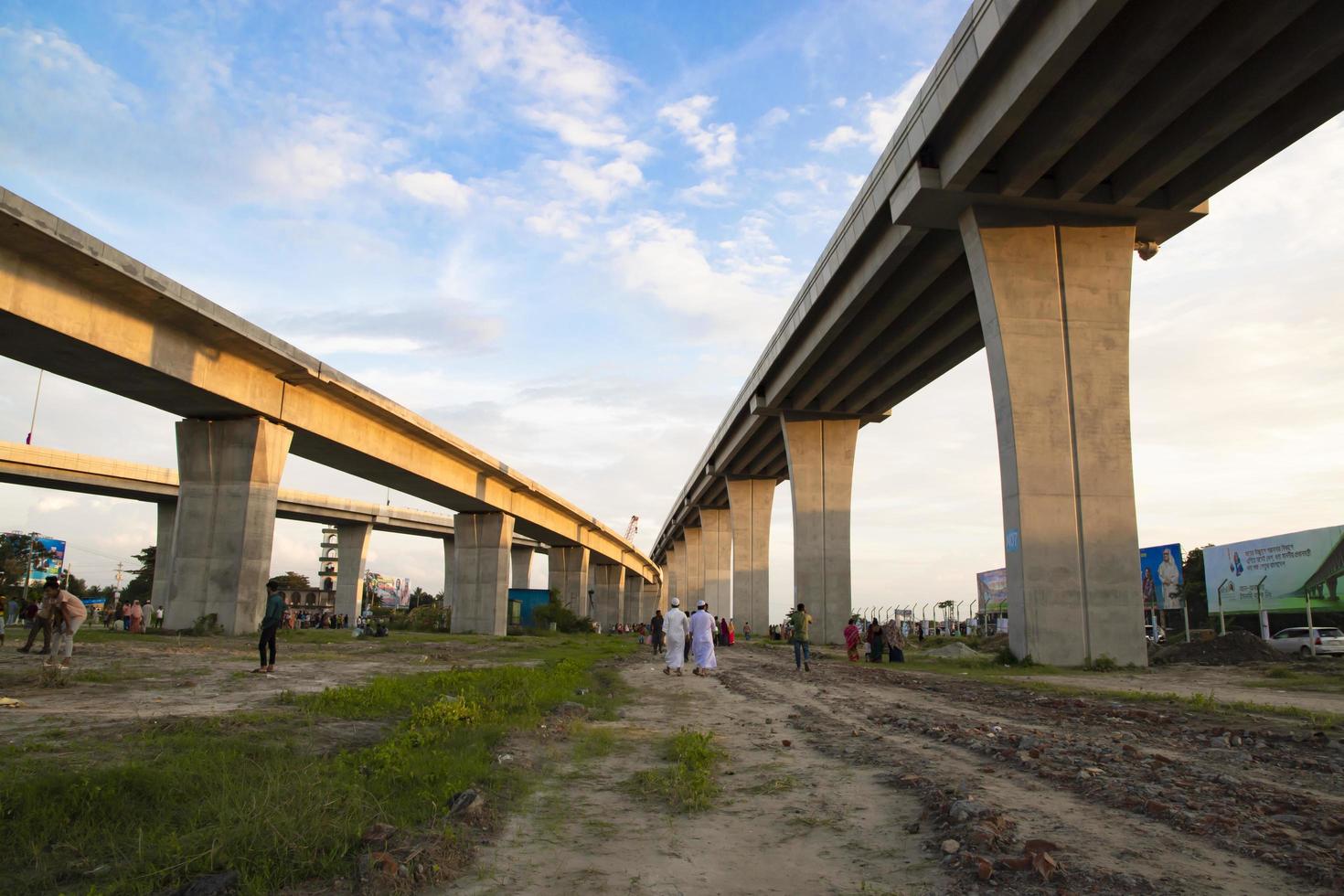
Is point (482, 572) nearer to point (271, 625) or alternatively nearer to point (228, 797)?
point (271, 625)

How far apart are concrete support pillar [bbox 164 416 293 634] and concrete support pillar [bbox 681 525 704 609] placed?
6012cm

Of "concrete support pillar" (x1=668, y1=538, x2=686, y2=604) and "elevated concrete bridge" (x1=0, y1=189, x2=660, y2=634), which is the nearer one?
"elevated concrete bridge" (x1=0, y1=189, x2=660, y2=634)

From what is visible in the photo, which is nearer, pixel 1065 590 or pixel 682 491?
pixel 1065 590

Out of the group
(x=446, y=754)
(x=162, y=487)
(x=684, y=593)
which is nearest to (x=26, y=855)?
(x=446, y=754)

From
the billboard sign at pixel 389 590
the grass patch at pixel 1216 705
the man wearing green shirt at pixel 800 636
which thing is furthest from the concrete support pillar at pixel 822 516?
the billboard sign at pixel 389 590

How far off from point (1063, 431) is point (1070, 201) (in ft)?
18.8

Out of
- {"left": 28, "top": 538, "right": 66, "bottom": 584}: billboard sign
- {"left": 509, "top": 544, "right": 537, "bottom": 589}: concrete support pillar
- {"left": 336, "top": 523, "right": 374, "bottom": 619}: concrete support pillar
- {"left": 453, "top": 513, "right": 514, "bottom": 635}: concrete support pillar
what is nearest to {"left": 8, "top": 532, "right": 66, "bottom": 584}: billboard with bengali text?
{"left": 28, "top": 538, "right": 66, "bottom": 584}: billboard sign

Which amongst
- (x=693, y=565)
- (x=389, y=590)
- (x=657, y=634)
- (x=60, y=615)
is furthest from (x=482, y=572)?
(x=389, y=590)

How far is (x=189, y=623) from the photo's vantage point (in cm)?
2475

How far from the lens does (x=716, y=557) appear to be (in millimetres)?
77938

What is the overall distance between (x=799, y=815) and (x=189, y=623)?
2502 cm

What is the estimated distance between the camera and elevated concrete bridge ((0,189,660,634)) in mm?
18172

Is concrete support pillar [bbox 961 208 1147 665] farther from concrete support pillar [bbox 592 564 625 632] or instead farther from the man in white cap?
concrete support pillar [bbox 592 564 625 632]

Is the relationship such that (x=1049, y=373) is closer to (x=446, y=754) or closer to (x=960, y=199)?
(x=960, y=199)
